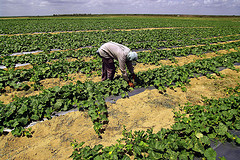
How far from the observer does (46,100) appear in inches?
147

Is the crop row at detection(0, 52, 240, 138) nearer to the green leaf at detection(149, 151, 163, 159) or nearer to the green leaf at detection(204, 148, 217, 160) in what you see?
the green leaf at detection(149, 151, 163, 159)

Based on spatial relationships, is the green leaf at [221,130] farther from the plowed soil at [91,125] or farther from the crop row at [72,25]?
the crop row at [72,25]

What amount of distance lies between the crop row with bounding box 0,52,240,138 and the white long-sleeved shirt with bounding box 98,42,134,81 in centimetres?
68

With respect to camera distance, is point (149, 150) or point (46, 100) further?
point (46, 100)

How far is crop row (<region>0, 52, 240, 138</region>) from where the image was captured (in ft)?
11.0

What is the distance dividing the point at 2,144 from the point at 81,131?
1713mm

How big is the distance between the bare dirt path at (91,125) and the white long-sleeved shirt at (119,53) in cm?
108

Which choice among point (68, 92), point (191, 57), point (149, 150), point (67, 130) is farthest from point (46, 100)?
point (191, 57)

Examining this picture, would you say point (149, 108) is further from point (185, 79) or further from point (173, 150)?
point (185, 79)

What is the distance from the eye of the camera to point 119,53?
4.26m

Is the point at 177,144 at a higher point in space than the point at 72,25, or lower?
lower

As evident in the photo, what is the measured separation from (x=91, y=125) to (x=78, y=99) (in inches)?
44.7

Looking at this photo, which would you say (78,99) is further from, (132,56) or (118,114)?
→ (132,56)

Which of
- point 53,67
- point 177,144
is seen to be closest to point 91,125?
point 177,144
